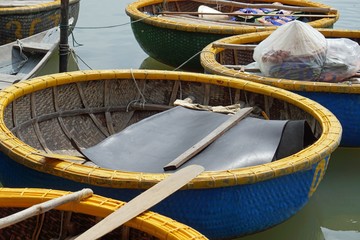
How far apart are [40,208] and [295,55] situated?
2577 mm

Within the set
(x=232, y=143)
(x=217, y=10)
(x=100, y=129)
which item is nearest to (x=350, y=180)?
(x=232, y=143)

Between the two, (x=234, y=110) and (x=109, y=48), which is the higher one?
(x=234, y=110)

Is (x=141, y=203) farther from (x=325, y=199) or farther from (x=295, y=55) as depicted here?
(x=295, y=55)

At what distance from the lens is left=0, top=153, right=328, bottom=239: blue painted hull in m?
2.85

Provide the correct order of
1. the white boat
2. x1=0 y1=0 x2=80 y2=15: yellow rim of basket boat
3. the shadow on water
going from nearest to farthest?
1. the shadow on water
2. the white boat
3. x1=0 y1=0 x2=80 y2=15: yellow rim of basket boat

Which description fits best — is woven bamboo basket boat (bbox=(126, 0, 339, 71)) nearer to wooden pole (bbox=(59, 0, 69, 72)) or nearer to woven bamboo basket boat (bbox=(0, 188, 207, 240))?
wooden pole (bbox=(59, 0, 69, 72))

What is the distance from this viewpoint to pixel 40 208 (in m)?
2.27

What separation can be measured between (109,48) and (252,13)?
147 cm

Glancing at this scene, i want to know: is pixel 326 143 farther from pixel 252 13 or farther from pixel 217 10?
pixel 217 10

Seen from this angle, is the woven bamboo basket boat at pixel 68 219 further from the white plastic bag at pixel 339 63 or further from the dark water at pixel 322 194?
the white plastic bag at pixel 339 63

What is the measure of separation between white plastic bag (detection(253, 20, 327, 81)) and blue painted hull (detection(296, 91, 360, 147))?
1.06ft

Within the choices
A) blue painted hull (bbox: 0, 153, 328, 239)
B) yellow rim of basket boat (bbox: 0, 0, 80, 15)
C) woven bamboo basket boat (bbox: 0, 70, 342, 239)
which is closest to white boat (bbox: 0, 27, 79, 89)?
yellow rim of basket boat (bbox: 0, 0, 80, 15)

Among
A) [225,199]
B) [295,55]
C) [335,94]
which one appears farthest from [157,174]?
[295,55]

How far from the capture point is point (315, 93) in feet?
13.7
